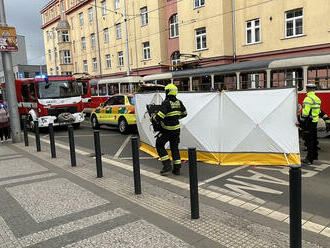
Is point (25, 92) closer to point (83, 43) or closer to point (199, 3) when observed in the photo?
point (199, 3)

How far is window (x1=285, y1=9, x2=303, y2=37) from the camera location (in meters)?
19.6

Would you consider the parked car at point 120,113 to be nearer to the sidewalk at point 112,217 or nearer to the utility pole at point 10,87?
the utility pole at point 10,87

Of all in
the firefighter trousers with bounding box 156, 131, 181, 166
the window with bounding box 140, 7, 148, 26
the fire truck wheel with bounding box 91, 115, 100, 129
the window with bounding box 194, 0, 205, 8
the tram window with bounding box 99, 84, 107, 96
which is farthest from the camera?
the window with bounding box 140, 7, 148, 26

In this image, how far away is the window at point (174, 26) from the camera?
28.3m

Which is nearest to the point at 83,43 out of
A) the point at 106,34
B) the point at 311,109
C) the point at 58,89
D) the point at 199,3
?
the point at 106,34

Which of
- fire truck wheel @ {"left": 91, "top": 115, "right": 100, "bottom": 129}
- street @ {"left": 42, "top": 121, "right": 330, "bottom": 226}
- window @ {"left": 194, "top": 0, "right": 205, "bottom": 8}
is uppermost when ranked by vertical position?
window @ {"left": 194, "top": 0, "right": 205, "bottom": 8}

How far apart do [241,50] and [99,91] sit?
35.9 ft

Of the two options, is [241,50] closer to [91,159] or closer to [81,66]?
[91,159]

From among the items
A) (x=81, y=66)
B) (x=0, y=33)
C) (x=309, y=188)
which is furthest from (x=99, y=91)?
(x=81, y=66)

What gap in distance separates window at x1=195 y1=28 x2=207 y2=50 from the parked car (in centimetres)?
1352

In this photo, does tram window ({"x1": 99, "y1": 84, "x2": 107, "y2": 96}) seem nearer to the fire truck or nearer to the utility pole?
the fire truck

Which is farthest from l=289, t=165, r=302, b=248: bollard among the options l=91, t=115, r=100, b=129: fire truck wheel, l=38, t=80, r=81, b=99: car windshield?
l=38, t=80, r=81, b=99: car windshield

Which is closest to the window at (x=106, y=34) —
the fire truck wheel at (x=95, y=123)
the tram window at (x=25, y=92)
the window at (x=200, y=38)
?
the window at (x=200, y=38)

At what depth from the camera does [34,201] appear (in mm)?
5090
